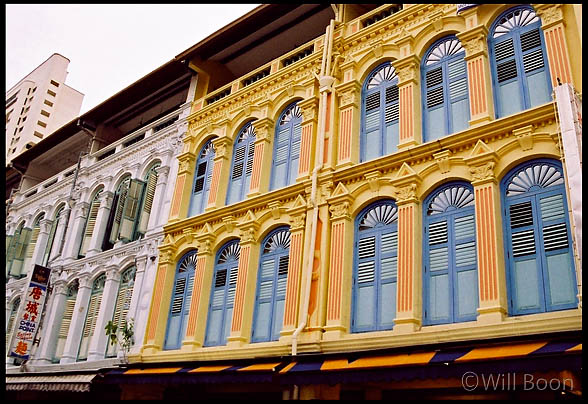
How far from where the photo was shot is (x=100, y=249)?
46.3ft

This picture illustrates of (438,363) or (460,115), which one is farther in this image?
(460,115)

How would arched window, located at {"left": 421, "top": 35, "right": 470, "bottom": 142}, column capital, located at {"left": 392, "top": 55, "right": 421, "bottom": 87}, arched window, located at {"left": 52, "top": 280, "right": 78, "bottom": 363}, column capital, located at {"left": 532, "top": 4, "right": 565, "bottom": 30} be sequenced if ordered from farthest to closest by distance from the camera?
1. arched window, located at {"left": 52, "top": 280, "right": 78, "bottom": 363}
2. column capital, located at {"left": 392, "top": 55, "right": 421, "bottom": 87}
3. arched window, located at {"left": 421, "top": 35, "right": 470, "bottom": 142}
4. column capital, located at {"left": 532, "top": 4, "right": 565, "bottom": 30}

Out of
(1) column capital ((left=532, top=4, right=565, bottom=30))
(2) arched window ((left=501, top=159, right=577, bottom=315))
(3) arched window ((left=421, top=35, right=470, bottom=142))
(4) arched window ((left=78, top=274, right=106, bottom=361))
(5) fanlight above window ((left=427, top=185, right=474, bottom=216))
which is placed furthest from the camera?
(4) arched window ((left=78, top=274, right=106, bottom=361))

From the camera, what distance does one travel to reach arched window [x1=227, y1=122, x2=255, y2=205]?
1166 cm

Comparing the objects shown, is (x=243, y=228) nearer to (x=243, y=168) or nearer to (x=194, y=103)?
(x=243, y=168)

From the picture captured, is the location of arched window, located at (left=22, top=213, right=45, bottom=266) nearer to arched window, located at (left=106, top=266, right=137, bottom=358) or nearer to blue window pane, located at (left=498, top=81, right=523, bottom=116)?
arched window, located at (left=106, top=266, right=137, bottom=358)

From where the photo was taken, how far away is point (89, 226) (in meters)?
14.9

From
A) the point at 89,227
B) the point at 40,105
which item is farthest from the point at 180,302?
the point at 40,105

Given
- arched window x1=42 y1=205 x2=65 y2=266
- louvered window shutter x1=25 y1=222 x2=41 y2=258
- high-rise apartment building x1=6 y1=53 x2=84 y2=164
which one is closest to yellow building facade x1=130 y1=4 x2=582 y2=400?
arched window x1=42 y1=205 x2=65 y2=266

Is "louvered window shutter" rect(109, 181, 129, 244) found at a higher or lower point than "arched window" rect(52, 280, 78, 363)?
higher

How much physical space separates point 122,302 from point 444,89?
327 inches

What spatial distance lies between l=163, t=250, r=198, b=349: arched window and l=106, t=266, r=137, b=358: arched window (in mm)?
1200

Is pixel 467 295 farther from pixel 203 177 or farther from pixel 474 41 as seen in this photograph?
pixel 203 177

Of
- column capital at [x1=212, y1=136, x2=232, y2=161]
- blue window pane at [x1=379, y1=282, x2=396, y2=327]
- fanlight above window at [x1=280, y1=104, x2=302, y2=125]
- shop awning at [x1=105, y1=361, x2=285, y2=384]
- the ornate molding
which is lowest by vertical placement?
shop awning at [x1=105, y1=361, x2=285, y2=384]
